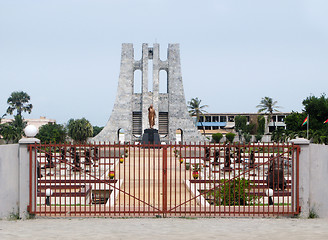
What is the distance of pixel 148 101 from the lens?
64.6 meters

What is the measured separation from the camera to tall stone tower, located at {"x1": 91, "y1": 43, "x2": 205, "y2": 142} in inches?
2537

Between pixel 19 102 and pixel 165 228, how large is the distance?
299 ft

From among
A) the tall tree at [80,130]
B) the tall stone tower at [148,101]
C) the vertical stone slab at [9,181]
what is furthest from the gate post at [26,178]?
the tall tree at [80,130]

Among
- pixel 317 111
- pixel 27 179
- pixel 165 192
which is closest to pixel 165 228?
pixel 165 192

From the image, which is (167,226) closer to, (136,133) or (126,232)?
(126,232)

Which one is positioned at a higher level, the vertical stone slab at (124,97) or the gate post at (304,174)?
the vertical stone slab at (124,97)

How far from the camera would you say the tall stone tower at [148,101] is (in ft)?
211

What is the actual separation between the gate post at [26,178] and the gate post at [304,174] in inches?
262

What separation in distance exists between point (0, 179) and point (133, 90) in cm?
5478

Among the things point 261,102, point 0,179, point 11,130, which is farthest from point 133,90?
point 0,179

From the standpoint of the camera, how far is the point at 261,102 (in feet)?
316

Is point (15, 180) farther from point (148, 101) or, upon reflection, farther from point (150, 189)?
point (148, 101)

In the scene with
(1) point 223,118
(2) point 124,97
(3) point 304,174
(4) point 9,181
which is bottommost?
(4) point 9,181

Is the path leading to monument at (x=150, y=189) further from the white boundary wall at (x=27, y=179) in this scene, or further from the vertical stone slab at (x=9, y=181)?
the vertical stone slab at (x=9, y=181)
